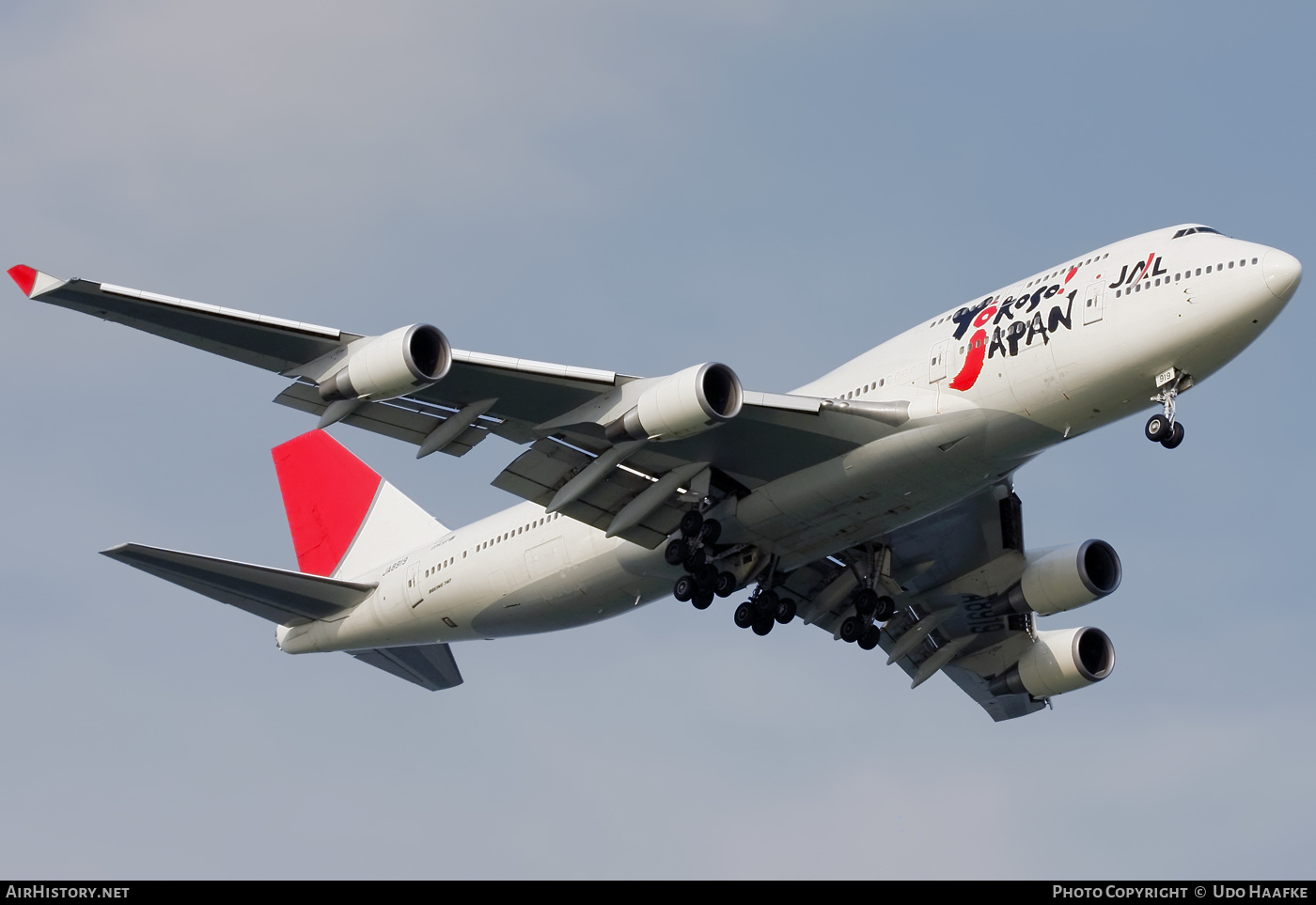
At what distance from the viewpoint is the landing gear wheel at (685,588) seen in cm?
2953

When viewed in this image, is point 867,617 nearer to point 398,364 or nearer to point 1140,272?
point 1140,272

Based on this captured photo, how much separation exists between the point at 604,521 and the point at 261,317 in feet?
25.3

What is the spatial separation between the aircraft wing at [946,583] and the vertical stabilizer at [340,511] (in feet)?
29.8

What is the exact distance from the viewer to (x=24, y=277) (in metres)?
24.0

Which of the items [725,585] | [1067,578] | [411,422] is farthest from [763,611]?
[411,422]

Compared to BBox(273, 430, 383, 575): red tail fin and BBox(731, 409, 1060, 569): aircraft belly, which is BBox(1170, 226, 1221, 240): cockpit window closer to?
BBox(731, 409, 1060, 569): aircraft belly

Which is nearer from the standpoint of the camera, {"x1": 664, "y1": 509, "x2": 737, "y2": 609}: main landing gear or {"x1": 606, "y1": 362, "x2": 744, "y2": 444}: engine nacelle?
{"x1": 606, "y1": 362, "x2": 744, "y2": 444}: engine nacelle

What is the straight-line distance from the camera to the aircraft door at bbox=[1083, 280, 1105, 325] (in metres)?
25.7

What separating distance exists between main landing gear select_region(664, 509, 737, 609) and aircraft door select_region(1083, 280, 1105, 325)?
7568 mm

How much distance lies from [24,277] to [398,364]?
5.77 meters

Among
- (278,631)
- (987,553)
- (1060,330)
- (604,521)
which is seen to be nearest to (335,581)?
(278,631)

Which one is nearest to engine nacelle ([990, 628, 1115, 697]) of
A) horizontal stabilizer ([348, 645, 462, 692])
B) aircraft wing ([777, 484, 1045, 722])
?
aircraft wing ([777, 484, 1045, 722])

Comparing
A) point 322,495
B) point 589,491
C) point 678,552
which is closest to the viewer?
point 589,491
